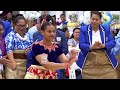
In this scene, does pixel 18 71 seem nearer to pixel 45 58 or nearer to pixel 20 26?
pixel 20 26

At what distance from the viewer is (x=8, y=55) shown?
6164mm

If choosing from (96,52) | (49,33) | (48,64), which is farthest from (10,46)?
(96,52)

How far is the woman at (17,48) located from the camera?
619 centimetres

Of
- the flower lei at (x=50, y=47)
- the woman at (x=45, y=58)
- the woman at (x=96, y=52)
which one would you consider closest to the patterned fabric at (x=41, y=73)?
the woman at (x=45, y=58)

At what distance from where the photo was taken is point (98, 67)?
6191mm

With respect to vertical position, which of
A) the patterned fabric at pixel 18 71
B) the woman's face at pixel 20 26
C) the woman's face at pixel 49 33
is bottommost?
the patterned fabric at pixel 18 71

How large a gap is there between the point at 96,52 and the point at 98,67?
24cm

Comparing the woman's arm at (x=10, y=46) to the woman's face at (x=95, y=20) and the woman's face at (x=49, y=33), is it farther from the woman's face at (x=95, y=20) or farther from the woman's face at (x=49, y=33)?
the woman's face at (x=95, y=20)

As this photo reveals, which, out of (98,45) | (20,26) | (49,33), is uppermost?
(20,26)

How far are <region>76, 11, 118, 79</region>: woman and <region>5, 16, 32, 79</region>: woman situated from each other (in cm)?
85

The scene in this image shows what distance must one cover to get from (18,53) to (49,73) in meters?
1.01
